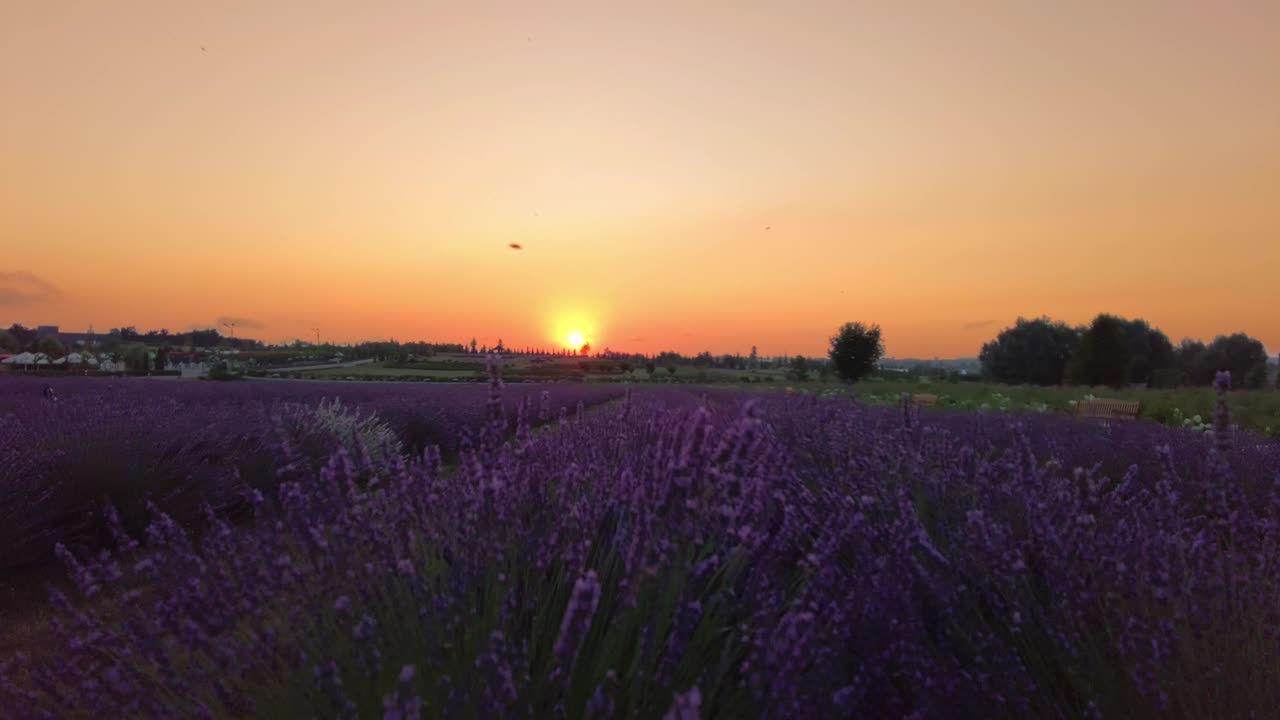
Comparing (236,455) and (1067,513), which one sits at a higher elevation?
(1067,513)

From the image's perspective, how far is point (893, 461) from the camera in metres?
2.75

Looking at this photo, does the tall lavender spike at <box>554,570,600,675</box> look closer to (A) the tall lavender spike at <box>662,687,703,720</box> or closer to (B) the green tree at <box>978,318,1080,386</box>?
(A) the tall lavender spike at <box>662,687,703,720</box>

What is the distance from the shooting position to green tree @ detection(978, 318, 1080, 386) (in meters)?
61.7

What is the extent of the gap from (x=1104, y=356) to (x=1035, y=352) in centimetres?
2272

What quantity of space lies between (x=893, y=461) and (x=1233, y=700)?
49.7 inches

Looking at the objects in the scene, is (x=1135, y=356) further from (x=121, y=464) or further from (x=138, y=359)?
(x=138, y=359)

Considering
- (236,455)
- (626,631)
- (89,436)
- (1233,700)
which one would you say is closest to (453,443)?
(236,455)

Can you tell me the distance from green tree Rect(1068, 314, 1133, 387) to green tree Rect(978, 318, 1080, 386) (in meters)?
19.2

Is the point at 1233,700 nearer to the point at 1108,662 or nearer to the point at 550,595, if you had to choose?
the point at 1108,662

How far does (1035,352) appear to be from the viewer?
6191 centimetres

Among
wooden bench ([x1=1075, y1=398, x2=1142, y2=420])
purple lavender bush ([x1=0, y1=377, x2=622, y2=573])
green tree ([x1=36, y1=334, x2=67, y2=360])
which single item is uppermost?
green tree ([x1=36, y1=334, x2=67, y2=360])

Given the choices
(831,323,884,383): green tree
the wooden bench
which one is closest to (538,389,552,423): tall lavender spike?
the wooden bench

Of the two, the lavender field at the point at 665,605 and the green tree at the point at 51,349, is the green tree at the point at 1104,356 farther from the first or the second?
the green tree at the point at 51,349

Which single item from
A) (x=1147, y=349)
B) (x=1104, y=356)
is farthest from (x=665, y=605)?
(x=1147, y=349)
